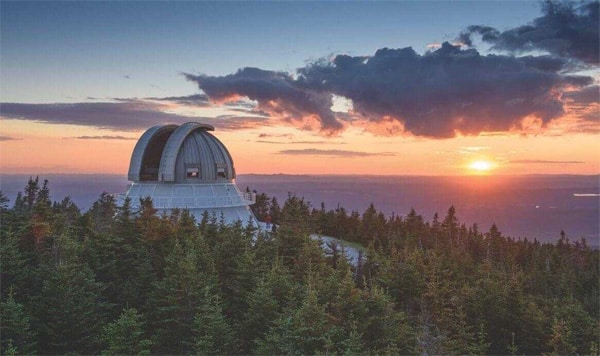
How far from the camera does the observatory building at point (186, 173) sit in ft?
138

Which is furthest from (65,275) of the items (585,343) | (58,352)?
(585,343)

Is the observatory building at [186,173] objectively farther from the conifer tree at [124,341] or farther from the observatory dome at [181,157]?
the conifer tree at [124,341]

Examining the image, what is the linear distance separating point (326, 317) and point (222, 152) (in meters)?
29.7

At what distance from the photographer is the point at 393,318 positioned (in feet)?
67.1

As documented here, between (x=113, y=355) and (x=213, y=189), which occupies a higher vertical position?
(x=213, y=189)

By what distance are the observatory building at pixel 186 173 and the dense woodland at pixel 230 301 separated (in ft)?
24.3

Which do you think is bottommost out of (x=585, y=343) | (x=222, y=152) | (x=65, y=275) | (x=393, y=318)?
(x=585, y=343)

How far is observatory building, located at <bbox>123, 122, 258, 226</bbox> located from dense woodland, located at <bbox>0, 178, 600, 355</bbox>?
24.3ft

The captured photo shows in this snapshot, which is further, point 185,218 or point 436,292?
point 185,218

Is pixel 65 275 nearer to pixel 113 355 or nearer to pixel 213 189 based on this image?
pixel 113 355

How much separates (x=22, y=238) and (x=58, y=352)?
9.31 metres

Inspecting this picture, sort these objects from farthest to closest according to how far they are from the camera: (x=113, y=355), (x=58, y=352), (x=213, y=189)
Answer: (x=213, y=189)
(x=58, y=352)
(x=113, y=355)

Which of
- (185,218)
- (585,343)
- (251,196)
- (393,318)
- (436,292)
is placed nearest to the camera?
(393,318)

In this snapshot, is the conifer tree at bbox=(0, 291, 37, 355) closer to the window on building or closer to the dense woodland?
the dense woodland
